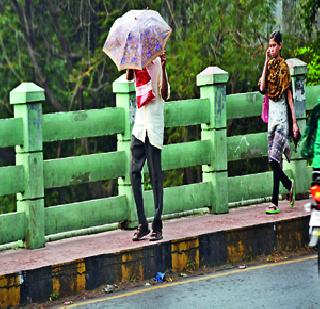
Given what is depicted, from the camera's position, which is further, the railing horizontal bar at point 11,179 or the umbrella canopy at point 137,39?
the umbrella canopy at point 137,39

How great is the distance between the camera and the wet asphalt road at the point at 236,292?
10.1m

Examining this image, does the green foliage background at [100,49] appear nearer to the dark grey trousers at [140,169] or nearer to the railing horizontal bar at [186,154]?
the railing horizontal bar at [186,154]

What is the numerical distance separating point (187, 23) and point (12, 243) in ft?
40.2

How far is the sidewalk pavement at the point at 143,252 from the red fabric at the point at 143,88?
1.18m

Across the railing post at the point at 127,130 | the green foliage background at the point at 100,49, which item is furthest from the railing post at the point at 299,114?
the green foliage background at the point at 100,49

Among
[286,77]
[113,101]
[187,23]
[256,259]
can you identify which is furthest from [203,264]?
[113,101]

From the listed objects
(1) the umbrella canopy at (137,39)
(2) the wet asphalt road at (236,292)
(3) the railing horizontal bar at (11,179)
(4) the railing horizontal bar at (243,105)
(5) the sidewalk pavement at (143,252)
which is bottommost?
(2) the wet asphalt road at (236,292)

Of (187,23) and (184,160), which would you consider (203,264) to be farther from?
(187,23)

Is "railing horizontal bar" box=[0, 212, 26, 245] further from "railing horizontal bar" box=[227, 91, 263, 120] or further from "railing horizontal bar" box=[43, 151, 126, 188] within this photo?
"railing horizontal bar" box=[227, 91, 263, 120]

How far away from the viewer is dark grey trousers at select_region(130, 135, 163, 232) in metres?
11.7

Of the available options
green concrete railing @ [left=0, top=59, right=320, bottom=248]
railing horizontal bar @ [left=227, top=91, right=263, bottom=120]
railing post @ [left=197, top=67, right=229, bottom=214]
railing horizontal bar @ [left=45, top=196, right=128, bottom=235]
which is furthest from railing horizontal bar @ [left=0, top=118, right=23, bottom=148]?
railing horizontal bar @ [left=227, top=91, right=263, bottom=120]

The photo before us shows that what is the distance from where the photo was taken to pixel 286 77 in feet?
42.5

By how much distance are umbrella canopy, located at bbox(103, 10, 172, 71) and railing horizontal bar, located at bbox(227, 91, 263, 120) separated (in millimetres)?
1911

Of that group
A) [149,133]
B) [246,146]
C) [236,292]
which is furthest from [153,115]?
[246,146]
